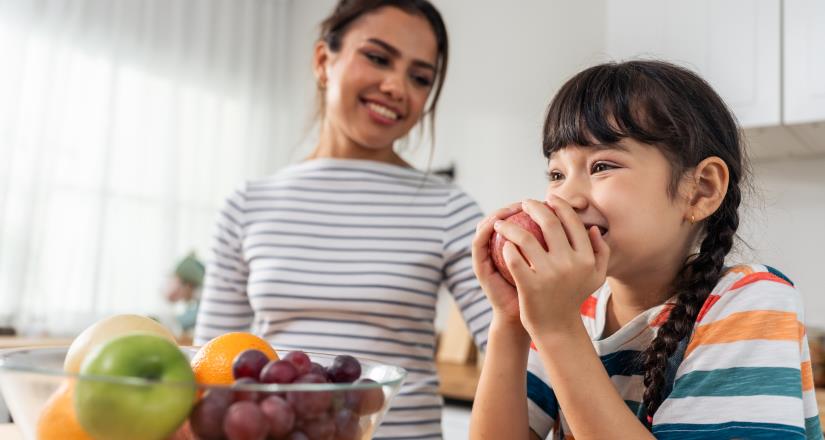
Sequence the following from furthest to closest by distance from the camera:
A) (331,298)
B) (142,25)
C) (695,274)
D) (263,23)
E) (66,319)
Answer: (263,23) → (142,25) → (66,319) → (331,298) → (695,274)

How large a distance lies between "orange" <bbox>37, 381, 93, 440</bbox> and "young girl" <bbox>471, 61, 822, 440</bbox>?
40 centimetres

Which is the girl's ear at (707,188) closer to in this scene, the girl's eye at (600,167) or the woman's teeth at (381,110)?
the girl's eye at (600,167)

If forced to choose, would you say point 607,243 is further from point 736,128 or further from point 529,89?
point 529,89

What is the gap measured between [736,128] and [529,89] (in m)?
2.17

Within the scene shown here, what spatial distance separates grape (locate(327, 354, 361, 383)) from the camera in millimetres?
502

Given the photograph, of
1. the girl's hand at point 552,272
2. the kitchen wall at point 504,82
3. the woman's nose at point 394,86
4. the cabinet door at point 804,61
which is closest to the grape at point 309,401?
the girl's hand at point 552,272

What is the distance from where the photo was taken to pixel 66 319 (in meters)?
2.98

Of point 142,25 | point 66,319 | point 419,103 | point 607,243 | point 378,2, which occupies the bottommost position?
point 66,319

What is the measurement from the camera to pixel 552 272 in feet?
2.23

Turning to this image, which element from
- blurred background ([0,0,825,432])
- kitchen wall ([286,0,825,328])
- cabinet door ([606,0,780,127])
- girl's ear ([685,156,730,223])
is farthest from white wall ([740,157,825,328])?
girl's ear ([685,156,730,223])

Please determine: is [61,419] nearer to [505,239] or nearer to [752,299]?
[505,239]

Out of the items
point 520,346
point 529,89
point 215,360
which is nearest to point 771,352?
point 520,346

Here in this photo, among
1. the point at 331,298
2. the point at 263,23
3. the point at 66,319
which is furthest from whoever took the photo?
the point at 263,23

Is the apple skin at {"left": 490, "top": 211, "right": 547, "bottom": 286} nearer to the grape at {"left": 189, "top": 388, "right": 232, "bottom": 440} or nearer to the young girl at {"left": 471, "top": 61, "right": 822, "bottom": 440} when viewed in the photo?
the young girl at {"left": 471, "top": 61, "right": 822, "bottom": 440}
